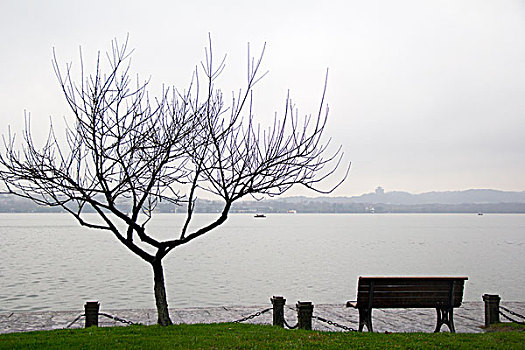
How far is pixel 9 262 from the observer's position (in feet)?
110

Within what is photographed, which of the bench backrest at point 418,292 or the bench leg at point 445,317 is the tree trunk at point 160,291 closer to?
the bench backrest at point 418,292

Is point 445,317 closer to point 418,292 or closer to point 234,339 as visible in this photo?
point 418,292

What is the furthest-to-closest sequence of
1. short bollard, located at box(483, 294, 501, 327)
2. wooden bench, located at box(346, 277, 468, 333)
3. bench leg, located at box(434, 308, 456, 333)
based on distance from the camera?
short bollard, located at box(483, 294, 501, 327) < bench leg, located at box(434, 308, 456, 333) < wooden bench, located at box(346, 277, 468, 333)

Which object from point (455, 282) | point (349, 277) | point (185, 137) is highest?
point (185, 137)

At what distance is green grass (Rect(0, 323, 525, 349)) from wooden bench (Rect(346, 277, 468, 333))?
0.98 meters

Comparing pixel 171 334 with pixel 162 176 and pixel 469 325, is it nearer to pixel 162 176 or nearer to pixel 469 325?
pixel 162 176

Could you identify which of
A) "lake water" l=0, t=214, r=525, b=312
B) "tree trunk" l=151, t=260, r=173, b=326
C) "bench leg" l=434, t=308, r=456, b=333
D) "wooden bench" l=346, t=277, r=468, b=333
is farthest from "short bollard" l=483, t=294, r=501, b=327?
"lake water" l=0, t=214, r=525, b=312

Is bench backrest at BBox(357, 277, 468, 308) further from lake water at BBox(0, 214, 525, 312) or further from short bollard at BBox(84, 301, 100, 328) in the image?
lake water at BBox(0, 214, 525, 312)

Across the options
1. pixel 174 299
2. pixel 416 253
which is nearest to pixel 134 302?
pixel 174 299

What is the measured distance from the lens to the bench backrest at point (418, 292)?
882 cm

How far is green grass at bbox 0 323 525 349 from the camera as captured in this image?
6586mm

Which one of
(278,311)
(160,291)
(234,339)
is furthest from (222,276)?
(234,339)

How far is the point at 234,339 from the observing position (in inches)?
279

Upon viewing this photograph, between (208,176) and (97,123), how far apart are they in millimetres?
1847
